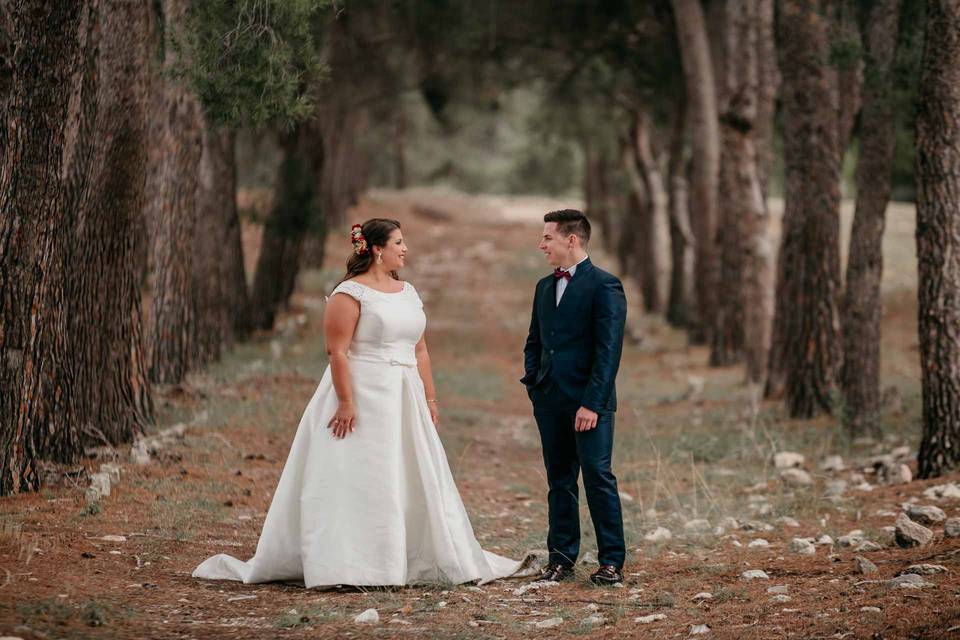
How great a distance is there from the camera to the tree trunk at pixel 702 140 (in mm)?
20812

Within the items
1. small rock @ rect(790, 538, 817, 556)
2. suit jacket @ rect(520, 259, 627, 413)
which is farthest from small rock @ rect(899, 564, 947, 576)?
suit jacket @ rect(520, 259, 627, 413)

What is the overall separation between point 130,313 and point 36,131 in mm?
2890

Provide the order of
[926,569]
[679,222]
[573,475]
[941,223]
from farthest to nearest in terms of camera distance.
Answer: [679,222], [941,223], [573,475], [926,569]

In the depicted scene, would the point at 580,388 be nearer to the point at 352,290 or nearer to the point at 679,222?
the point at 352,290

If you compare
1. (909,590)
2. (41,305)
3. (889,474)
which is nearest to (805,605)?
(909,590)

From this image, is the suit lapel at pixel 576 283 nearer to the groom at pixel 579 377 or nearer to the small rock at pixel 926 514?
the groom at pixel 579 377

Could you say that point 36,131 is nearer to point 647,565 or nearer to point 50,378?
point 50,378

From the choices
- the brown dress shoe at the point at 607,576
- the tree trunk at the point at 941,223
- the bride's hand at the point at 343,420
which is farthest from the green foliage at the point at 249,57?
the tree trunk at the point at 941,223

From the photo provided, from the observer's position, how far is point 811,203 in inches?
566

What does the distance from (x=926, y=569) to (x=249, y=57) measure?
710 cm

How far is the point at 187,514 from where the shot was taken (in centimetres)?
875

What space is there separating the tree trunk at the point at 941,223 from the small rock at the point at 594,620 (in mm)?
4973

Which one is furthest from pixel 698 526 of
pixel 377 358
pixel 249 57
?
pixel 249 57

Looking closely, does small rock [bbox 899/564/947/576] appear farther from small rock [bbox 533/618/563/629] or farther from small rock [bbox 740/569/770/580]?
small rock [bbox 533/618/563/629]
